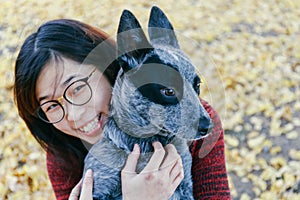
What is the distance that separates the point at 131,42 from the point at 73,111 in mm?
263

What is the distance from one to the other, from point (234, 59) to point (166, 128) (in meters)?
3.24

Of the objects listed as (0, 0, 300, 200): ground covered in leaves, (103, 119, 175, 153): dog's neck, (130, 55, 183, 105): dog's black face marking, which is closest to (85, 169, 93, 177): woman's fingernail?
(103, 119, 175, 153): dog's neck

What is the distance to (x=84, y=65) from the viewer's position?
4.17 ft

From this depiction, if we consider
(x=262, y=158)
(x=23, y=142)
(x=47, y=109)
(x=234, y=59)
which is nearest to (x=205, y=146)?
(x=47, y=109)

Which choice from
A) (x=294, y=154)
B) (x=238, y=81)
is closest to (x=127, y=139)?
(x=294, y=154)

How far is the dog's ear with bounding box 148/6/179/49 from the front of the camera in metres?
1.17

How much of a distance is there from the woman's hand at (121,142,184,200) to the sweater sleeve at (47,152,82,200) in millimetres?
314

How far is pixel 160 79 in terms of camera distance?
3.65 ft

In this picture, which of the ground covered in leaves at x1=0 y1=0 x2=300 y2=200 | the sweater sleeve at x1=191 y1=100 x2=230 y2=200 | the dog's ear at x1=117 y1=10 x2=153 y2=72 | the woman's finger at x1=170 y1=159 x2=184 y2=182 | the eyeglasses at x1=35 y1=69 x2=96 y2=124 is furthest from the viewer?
the ground covered in leaves at x1=0 y1=0 x2=300 y2=200

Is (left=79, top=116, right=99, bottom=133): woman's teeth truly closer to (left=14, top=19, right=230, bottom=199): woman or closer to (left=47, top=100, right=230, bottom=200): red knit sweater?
(left=14, top=19, right=230, bottom=199): woman

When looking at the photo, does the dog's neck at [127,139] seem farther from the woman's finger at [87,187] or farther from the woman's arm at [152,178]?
the woman's finger at [87,187]

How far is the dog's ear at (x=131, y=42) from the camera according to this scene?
3.60ft

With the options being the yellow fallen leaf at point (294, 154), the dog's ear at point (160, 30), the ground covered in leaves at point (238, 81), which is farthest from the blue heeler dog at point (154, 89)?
the yellow fallen leaf at point (294, 154)

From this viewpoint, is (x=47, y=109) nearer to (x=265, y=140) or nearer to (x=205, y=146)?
(x=205, y=146)
